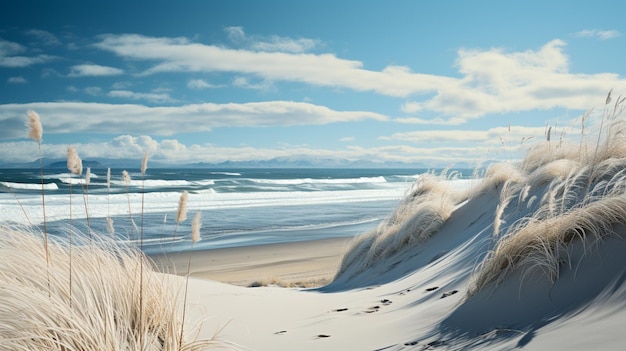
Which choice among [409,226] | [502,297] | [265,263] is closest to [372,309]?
[502,297]

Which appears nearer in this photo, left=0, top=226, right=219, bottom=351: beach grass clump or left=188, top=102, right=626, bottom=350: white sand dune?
left=0, top=226, right=219, bottom=351: beach grass clump

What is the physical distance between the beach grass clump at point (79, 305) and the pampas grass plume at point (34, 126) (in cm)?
75

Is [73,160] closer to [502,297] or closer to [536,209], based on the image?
[502,297]

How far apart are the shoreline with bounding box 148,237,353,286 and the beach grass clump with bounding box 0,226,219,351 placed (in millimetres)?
6853

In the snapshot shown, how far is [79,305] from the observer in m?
2.61

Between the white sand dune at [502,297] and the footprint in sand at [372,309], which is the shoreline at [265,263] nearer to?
the white sand dune at [502,297]

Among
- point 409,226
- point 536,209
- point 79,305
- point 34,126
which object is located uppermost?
point 34,126

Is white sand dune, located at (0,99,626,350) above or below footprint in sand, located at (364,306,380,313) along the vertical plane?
above

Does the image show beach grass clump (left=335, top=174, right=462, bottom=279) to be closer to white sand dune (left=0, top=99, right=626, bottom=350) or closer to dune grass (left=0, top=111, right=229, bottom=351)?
white sand dune (left=0, top=99, right=626, bottom=350)

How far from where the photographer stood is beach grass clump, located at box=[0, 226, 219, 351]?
2.40 m

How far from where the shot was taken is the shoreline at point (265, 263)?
11008mm

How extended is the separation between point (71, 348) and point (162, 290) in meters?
0.74

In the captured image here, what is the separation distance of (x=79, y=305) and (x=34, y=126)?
1.00 m

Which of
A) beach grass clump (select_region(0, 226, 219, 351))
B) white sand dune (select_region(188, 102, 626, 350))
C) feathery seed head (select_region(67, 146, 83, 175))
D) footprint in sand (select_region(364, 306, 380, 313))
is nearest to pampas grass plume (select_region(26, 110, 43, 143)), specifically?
feathery seed head (select_region(67, 146, 83, 175))
